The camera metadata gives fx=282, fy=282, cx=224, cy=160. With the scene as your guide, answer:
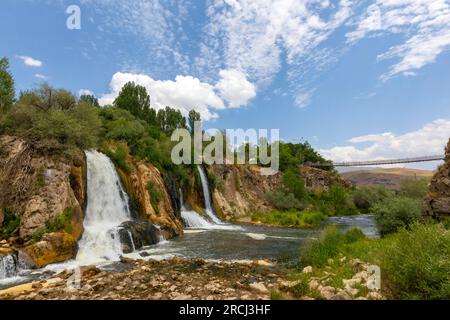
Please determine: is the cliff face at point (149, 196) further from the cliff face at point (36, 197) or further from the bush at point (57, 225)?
the bush at point (57, 225)

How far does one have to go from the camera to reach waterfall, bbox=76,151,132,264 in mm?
11836

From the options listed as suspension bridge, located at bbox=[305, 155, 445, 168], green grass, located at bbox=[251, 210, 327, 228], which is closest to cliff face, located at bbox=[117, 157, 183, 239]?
green grass, located at bbox=[251, 210, 327, 228]

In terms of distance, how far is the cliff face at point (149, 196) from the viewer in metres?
18.1

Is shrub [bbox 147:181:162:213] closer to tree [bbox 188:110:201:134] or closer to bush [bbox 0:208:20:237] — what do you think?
bush [bbox 0:208:20:237]

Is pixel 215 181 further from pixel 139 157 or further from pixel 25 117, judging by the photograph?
pixel 25 117

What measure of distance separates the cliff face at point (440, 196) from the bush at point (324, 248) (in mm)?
3770

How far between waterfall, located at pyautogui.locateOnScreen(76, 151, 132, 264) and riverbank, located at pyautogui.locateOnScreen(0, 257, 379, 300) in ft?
6.83

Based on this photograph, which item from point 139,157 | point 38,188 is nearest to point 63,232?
point 38,188

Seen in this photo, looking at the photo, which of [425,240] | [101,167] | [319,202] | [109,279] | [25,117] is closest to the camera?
[425,240]

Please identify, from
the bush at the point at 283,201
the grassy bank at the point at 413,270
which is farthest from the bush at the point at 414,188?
the grassy bank at the point at 413,270

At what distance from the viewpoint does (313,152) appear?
7038cm

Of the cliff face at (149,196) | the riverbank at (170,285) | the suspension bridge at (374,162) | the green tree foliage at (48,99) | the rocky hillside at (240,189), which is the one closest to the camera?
the riverbank at (170,285)

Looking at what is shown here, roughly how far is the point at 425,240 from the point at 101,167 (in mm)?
16543
